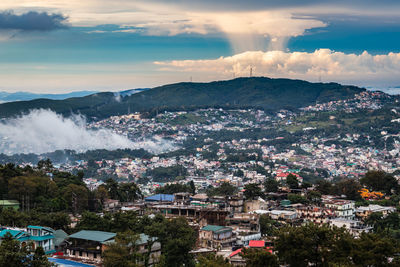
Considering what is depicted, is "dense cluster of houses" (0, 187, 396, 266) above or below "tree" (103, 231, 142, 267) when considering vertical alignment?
below

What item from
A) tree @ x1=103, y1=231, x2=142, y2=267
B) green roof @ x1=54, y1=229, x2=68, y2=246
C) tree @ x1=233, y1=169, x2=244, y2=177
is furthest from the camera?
tree @ x1=233, y1=169, x2=244, y2=177

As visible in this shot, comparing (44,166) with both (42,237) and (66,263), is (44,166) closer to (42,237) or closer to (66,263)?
(42,237)

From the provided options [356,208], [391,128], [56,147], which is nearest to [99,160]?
[56,147]

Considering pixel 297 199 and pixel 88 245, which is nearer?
pixel 88 245

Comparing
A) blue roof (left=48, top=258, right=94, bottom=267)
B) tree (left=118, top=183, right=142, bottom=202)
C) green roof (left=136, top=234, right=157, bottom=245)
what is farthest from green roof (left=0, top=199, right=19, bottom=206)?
tree (left=118, top=183, right=142, bottom=202)

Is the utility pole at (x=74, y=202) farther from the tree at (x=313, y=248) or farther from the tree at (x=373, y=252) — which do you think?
the tree at (x=373, y=252)

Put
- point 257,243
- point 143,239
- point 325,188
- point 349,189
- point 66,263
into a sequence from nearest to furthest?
1. point 66,263
2. point 143,239
3. point 257,243
4. point 349,189
5. point 325,188

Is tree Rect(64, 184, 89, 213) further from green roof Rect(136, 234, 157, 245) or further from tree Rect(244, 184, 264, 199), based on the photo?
tree Rect(244, 184, 264, 199)

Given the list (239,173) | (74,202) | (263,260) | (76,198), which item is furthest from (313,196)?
(239,173)

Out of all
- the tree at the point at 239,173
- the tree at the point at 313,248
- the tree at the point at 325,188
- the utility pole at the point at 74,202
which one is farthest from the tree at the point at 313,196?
the tree at the point at 239,173
